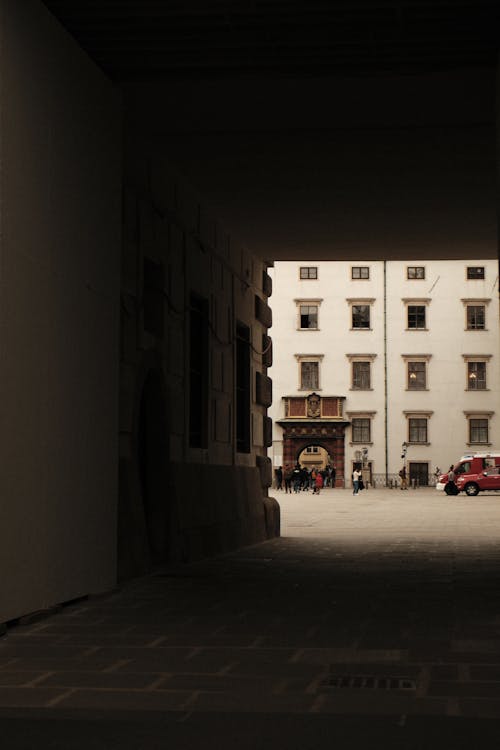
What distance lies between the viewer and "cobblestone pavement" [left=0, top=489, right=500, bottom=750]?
4.99 metres

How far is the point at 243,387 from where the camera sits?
18.8 meters

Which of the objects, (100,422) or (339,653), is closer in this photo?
(339,653)

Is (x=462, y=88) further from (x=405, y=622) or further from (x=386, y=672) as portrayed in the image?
(x=386, y=672)

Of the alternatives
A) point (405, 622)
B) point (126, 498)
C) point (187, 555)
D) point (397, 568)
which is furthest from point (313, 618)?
point (187, 555)

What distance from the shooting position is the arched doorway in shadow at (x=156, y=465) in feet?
43.7

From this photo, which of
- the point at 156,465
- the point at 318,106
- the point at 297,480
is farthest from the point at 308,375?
the point at 318,106

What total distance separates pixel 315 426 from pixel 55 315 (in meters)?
60.3

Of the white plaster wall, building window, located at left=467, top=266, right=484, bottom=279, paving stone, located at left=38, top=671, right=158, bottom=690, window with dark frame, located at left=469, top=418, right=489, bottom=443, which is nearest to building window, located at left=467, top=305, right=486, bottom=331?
building window, located at left=467, top=266, right=484, bottom=279

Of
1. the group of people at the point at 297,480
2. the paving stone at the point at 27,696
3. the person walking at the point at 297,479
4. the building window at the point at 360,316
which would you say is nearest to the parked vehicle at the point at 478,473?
the group of people at the point at 297,480

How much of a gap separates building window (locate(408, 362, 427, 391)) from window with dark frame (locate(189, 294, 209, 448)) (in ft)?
174

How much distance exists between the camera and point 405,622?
8516mm

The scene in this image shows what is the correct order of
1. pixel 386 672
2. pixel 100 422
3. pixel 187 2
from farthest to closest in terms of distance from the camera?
pixel 100 422 → pixel 187 2 → pixel 386 672

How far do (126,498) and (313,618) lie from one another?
10.7 ft

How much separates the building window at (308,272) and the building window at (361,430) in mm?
8815
